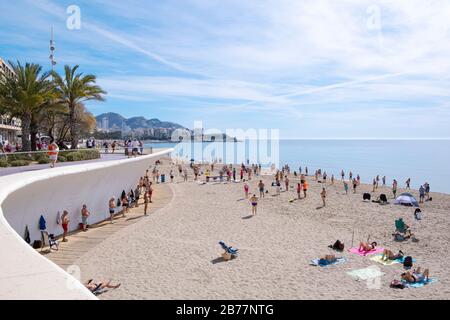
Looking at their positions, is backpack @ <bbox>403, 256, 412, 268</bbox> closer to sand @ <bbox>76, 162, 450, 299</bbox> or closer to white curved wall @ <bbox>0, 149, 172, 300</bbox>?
sand @ <bbox>76, 162, 450, 299</bbox>

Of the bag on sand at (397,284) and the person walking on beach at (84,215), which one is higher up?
the person walking on beach at (84,215)

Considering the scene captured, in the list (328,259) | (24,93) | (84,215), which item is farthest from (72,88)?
(328,259)

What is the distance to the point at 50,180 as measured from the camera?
11.8 metres

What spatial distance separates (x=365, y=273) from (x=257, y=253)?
13.4 feet

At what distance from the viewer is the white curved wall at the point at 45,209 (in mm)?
3246

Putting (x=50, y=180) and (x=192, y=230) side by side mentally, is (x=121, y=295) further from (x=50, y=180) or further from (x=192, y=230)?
(x=192, y=230)

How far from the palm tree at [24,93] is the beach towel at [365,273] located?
1809 cm

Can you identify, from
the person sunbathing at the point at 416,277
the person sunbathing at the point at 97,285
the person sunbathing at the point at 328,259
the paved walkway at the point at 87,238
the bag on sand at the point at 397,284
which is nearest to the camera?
the person sunbathing at the point at 97,285

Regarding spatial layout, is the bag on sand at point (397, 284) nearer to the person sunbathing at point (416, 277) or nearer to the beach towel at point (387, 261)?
the person sunbathing at point (416, 277)

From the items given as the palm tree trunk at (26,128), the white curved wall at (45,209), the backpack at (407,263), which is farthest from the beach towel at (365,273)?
the palm tree trunk at (26,128)

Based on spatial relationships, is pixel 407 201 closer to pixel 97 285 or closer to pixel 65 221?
pixel 65 221

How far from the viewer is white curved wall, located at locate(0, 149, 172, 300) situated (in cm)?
325

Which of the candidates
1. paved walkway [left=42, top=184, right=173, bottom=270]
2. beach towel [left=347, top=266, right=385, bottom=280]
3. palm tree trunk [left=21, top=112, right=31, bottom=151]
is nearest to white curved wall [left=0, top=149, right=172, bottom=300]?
paved walkway [left=42, top=184, right=173, bottom=270]

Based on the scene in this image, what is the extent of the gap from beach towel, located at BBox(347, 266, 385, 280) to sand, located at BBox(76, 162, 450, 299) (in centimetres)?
20
